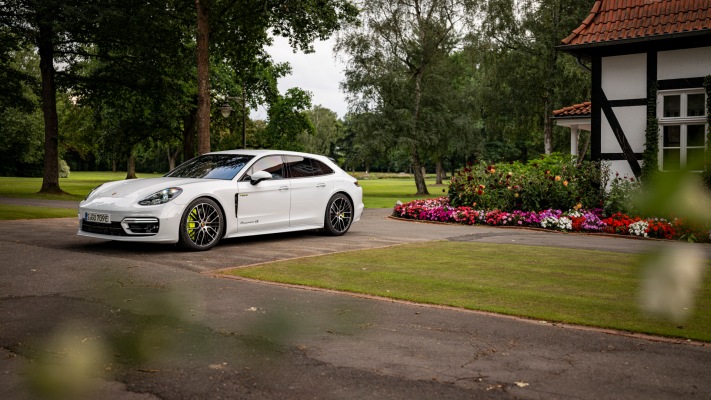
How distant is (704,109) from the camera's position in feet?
52.0

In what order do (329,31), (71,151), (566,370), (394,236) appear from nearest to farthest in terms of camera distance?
(566,370), (394,236), (329,31), (71,151)

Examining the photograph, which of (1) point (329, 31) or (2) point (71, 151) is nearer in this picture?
(1) point (329, 31)

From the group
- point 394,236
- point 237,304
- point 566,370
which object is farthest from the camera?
point 394,236

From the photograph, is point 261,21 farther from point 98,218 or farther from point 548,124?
point 548,124

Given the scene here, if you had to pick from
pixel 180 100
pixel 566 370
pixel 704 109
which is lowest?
pixel 566 370

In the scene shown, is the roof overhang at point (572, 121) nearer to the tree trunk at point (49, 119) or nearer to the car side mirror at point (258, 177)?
the car side mirror at point (258, 177)

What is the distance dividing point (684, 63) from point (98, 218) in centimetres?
1452

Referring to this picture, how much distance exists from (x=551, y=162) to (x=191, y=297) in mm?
13236

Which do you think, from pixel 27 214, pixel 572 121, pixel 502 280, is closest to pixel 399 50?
pixel 572 121

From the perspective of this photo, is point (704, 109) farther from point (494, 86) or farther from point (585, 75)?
point (494, 86)

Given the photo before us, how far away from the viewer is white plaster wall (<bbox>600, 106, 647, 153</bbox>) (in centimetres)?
1681

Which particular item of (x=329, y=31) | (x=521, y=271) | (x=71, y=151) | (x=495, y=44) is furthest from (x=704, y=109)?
(x=71, y=151)

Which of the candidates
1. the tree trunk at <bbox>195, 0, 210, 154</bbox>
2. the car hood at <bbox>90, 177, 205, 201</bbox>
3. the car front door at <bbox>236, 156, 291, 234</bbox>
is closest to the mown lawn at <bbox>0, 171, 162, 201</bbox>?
the tree trunk at <bbox>195, 0, 210, 154</bbox>

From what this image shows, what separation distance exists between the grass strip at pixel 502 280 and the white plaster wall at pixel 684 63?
8.46 m
